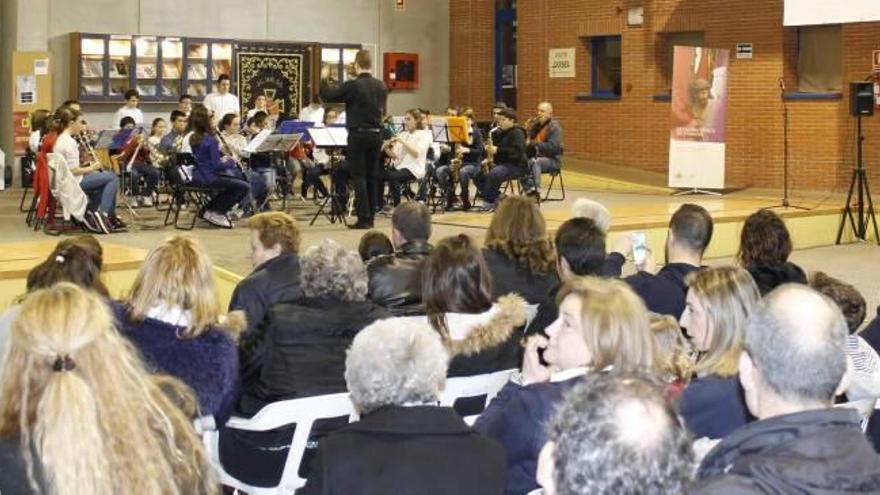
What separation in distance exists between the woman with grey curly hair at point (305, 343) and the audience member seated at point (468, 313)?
31cm

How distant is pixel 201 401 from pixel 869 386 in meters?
2.20

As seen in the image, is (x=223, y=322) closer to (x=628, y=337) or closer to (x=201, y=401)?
(x=201, y=401)

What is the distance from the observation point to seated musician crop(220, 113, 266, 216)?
1270 centimetres

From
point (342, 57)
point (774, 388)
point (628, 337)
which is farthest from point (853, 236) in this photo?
point (774, 388)

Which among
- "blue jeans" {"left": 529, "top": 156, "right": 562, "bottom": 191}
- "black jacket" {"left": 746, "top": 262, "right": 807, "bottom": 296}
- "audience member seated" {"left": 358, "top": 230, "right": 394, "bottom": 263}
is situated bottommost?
"black jacket" {"left": 746, "top": 262, "right": 807, "bottom": 296}

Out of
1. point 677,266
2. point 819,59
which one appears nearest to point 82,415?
point 677,266

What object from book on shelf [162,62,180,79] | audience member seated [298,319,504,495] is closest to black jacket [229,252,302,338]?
audience member seated [298,319,504,495]

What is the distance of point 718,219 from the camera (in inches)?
461

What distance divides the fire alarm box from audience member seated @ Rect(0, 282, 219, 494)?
58.4 ft

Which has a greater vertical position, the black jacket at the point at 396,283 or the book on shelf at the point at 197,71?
the book on shelf at the point at 197,71

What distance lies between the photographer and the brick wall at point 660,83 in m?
15.7

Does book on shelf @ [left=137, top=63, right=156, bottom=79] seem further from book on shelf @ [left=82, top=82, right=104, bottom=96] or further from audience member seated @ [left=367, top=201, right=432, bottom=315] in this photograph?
audience member seated @ [left=367, top=201, right=432, bottom=315]

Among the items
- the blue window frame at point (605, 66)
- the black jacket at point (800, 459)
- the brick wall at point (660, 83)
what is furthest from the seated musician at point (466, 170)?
the black jacket at point (800, 459)

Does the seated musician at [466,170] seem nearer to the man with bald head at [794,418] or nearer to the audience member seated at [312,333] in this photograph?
the audience member seated at [312,333]
